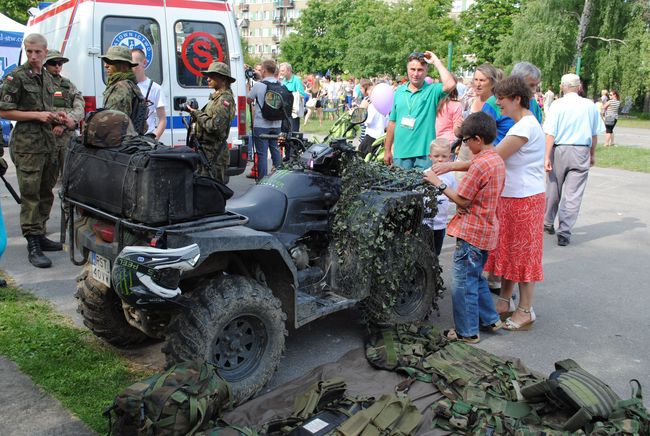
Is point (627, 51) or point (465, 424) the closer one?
point (465, 424)

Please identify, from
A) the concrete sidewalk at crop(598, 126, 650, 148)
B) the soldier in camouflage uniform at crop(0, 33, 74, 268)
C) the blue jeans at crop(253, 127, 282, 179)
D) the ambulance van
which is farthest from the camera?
the concrete sidewalk at crop(598, 126, 650, 148)

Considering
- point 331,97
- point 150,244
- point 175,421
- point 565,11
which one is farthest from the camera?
point 565,11

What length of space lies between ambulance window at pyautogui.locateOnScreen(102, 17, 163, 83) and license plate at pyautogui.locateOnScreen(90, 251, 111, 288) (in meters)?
4.81

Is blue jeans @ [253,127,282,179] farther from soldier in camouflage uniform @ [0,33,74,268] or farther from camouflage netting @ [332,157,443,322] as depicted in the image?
camouflage netting @ [332,157,443,322]

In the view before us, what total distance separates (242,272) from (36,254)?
11.1 ft

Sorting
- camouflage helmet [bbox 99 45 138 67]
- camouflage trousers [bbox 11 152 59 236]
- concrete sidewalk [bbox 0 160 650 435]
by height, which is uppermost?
camouflage helmet [bbox 99 45 138 67]

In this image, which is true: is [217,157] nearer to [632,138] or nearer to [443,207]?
[443,207]

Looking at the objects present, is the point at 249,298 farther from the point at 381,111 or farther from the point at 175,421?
the point at 381,111

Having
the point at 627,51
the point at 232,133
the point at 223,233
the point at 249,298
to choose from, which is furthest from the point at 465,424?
the point at 627,51

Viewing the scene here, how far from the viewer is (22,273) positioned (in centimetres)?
594

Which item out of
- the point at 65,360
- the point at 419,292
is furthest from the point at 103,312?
the point at 419,292

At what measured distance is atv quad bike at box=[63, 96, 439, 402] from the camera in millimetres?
3234

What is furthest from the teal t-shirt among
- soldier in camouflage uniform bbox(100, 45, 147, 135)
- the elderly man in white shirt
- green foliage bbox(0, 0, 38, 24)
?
green foliage bbox(0, 0, 38, 24)

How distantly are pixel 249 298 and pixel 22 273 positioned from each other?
3.41 m
